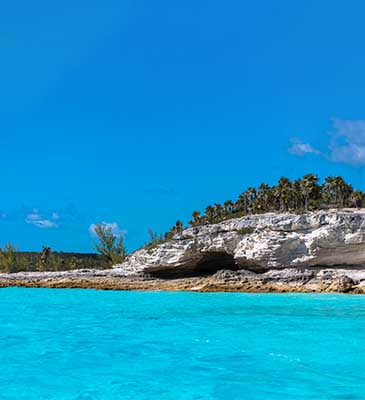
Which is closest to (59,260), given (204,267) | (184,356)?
(204,267)

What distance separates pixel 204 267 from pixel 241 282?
13.8m

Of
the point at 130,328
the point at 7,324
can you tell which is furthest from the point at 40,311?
the point at 130,328

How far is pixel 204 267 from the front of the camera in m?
60.1

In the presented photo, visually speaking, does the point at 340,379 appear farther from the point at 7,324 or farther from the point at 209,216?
the point at 209,216

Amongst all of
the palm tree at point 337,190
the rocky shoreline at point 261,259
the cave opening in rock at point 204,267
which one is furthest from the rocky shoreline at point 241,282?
the palm tree at point 337,190

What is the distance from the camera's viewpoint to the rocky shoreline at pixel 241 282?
138 feet

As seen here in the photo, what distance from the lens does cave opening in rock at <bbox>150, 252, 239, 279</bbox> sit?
57.7 meters

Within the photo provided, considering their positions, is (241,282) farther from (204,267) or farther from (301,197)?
(301,197)

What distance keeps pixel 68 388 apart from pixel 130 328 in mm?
10017

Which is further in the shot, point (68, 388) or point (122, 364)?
point (122, 364)

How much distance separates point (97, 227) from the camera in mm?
83812

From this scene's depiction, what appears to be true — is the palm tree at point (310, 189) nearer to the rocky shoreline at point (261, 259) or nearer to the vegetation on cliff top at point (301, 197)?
the vegetation on cliff top at point (301, 197)

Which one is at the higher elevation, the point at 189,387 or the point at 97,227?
the point at 97,227

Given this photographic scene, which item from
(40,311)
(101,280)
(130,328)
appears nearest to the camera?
(130,328)
